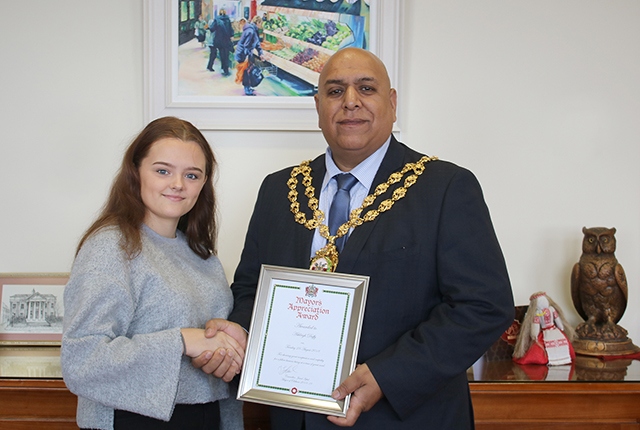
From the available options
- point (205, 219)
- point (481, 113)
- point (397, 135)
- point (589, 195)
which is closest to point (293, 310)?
point (205, 219)

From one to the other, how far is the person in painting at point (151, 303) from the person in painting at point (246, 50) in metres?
0.72

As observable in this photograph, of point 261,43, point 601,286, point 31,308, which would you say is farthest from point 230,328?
point 601,286

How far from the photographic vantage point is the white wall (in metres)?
2.49

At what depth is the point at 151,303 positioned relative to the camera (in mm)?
1574

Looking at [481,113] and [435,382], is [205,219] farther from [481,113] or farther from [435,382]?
[481,113]

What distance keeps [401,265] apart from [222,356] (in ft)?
1.55

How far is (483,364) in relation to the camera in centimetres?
221

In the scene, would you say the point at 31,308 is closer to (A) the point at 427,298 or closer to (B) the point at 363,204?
(B) the point at 363,204

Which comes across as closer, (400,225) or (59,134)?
(400,225)

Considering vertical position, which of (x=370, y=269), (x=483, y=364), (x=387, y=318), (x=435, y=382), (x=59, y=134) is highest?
(x=59, y=134)

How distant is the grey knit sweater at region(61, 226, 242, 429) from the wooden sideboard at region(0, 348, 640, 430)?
22.1 inches

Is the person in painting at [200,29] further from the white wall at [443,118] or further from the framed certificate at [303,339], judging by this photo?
the framed certificate at [303,339]

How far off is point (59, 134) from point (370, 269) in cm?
149

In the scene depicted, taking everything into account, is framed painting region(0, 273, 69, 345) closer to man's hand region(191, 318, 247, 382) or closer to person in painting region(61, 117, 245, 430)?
person in painting region(61, 117, 245, 430)
